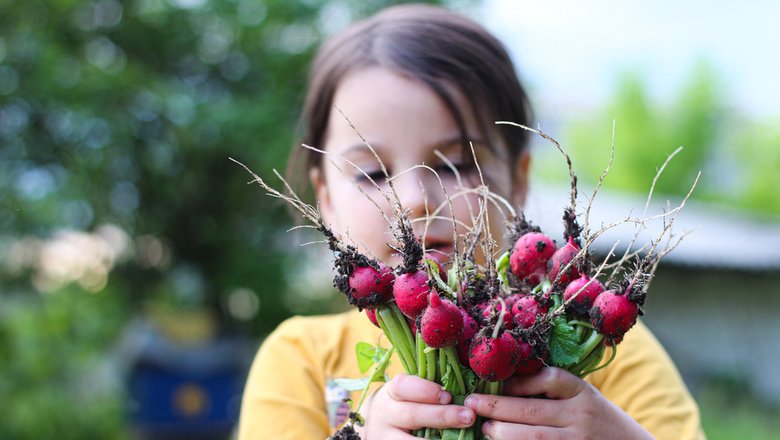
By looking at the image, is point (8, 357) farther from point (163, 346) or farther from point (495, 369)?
point (495, 369)

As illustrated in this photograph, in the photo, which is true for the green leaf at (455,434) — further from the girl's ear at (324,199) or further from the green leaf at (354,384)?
the girl's ear at (324,199)

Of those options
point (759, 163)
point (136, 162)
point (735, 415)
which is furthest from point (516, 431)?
point (759, 163)

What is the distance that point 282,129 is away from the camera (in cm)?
605

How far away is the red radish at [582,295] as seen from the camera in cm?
100

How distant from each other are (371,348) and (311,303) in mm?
5950

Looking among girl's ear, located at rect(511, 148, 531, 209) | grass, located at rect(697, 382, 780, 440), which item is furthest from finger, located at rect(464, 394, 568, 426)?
grass, located at rect(697, 382, 780, 440)

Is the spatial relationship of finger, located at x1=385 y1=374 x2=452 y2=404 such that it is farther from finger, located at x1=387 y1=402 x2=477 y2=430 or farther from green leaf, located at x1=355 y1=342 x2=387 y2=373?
green leaf, located at x1=355 y1=342 x2=387 y2=373

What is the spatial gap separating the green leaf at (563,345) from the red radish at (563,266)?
0.07 metres

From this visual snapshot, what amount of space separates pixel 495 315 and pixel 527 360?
0.27 feet

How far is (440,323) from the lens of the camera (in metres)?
0.91

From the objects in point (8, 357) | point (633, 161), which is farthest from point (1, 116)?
point (633, 161)

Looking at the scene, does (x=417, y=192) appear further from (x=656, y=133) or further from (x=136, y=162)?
(x=656, y=133)

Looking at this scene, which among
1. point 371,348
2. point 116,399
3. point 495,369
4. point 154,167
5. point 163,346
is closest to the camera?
point 495,369

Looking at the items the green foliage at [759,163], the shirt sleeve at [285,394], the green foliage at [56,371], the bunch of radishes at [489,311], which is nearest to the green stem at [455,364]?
the bunch of radishes at [489,311]
